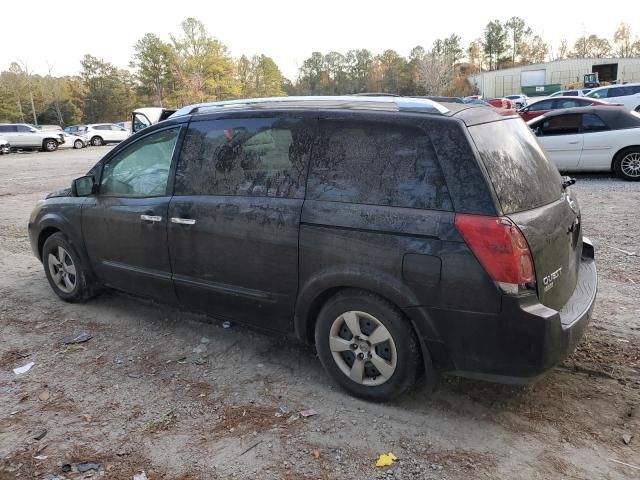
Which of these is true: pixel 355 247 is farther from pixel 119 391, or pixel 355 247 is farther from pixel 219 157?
pixel 119 391

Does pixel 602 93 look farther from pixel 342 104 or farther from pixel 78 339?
pixel 78 339

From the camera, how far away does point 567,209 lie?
3318mm

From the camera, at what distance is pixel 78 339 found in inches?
170

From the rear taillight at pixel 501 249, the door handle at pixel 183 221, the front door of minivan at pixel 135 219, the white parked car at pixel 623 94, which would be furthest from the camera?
the white parked car at pixel 623 94

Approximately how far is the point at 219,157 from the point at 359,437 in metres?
2.09

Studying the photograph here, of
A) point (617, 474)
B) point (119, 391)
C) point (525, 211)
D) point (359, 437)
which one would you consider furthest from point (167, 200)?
point (617, 474)

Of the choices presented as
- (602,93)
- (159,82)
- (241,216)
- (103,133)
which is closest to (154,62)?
(159,82)

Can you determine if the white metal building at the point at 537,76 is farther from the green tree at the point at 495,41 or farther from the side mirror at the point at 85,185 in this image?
the side mirror at the point at 85,185

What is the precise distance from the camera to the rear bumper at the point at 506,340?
268 centimetres

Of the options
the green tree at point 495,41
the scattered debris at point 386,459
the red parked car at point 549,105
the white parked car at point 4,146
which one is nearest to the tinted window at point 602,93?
the red parked car at point 549,105

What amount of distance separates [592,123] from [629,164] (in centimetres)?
110

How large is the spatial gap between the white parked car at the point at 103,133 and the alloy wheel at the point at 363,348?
36592 mm

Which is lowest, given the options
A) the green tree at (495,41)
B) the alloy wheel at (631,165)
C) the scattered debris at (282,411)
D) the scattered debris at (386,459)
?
the scattered debris at (386,459)

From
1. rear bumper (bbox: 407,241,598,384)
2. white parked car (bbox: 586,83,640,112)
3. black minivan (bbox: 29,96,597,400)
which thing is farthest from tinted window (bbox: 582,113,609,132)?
white parked car (bbox: 586,83,640,112)
